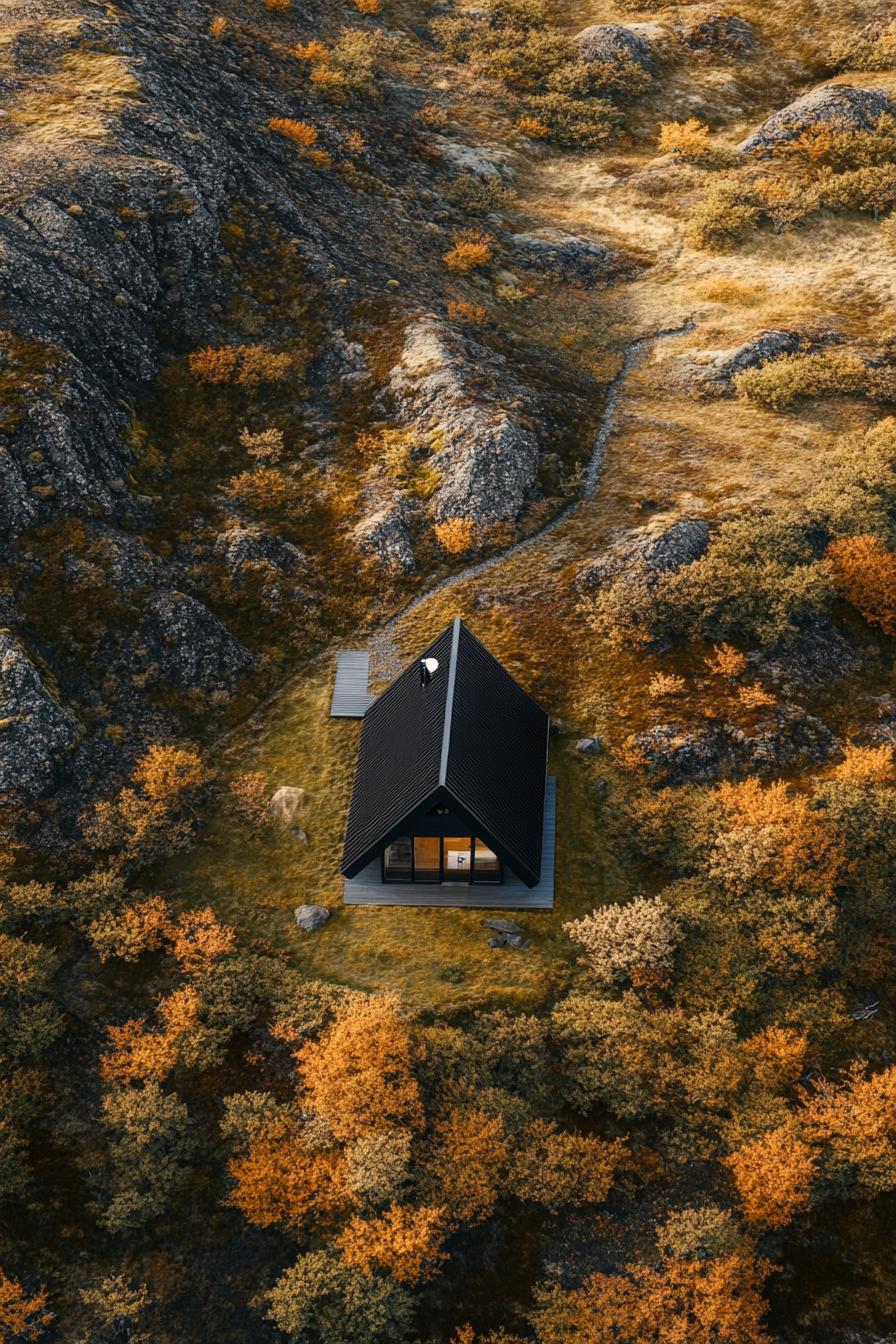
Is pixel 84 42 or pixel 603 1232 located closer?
pixel 603 1232

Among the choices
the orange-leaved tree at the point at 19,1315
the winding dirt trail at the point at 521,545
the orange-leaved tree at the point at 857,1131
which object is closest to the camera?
the orange-leaved tree at the point at 19,1315

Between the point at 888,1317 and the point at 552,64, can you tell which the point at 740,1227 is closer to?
the point at 888,1317

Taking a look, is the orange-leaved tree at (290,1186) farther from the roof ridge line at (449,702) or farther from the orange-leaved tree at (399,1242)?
the roof ridge line at (449,702)

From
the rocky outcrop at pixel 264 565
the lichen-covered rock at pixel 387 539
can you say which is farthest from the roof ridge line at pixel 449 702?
the rocky outcrop at pixel 264 565

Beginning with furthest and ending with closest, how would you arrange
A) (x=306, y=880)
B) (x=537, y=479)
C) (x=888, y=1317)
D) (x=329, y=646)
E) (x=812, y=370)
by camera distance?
(x=812, y=370) < (x=537, y=479) < (x=329, y=646) < (x=306, y=880) < (x=888, y=1317)

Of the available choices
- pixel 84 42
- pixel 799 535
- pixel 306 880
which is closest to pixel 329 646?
pixel 306 880

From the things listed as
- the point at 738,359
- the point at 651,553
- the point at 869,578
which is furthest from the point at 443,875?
the point at 738,359
